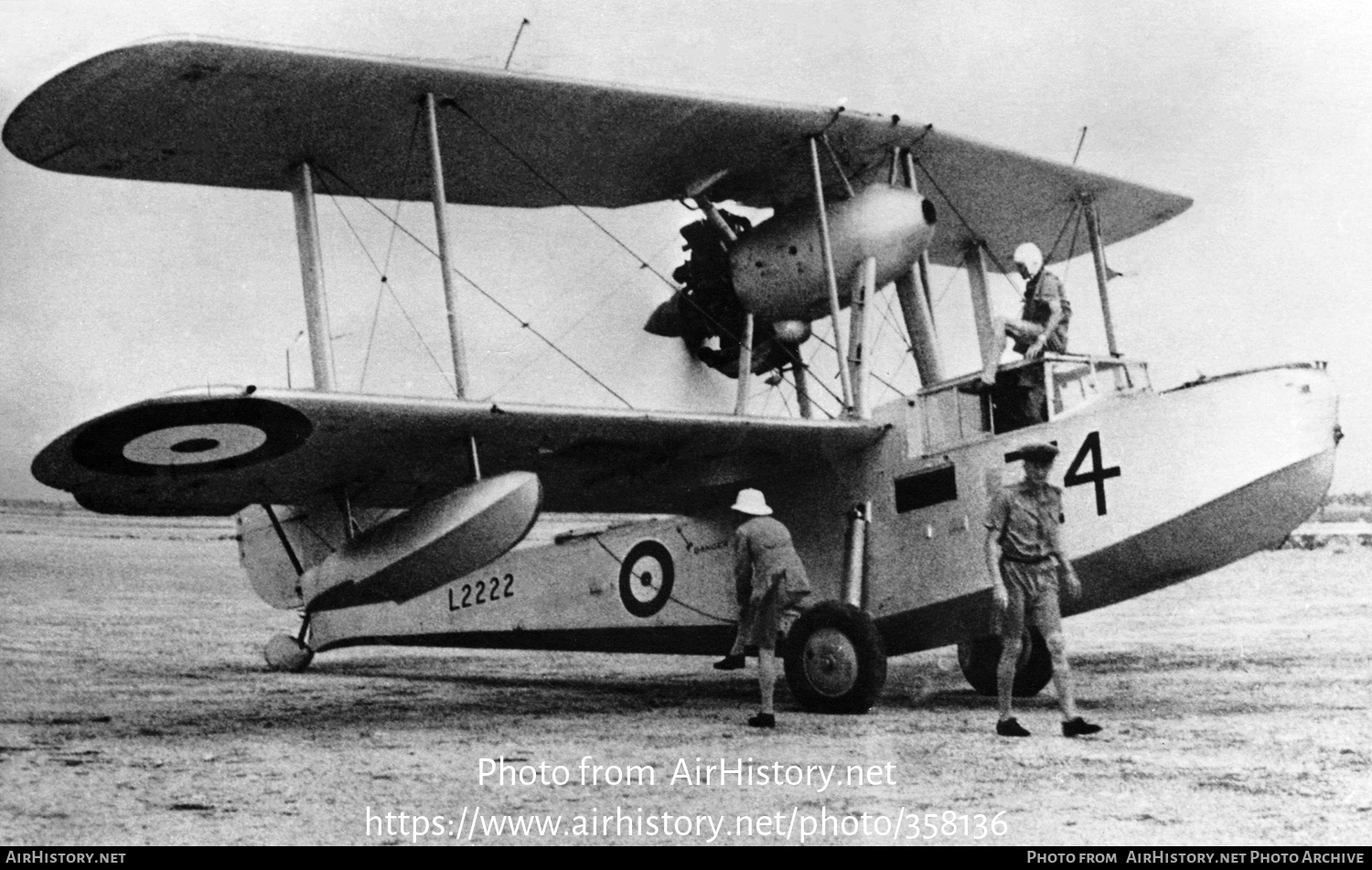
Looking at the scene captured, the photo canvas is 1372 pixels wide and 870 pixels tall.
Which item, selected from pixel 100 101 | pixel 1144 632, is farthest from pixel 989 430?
pixel 1144 632

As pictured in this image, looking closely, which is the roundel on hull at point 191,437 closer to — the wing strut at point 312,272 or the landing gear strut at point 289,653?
the wing strut at point 312,272

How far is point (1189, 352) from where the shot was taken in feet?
26.6

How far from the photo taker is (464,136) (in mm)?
8047

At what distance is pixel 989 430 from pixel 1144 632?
6.06 m

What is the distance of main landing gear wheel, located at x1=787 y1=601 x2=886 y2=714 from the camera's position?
6.92 metres

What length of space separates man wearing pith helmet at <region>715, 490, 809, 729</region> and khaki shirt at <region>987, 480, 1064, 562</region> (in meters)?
1.08

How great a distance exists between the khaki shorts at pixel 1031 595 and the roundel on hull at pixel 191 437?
10.5 feet

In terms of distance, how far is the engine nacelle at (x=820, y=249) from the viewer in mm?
8227

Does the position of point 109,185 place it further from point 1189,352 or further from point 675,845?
point 1189,352

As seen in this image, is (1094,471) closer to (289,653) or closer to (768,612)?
(768,612)

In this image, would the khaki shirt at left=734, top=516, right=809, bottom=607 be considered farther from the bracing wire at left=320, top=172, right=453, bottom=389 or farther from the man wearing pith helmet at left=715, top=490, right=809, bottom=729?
the bracing wire at left=320, top=172, right=453, bottom=389

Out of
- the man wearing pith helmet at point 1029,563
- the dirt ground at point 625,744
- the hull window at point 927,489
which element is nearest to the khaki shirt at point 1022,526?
the man wearing pith helmet at point 1029,563

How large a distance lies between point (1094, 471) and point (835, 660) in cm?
161

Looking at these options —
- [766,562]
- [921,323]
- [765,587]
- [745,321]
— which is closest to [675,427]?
[766,562]
